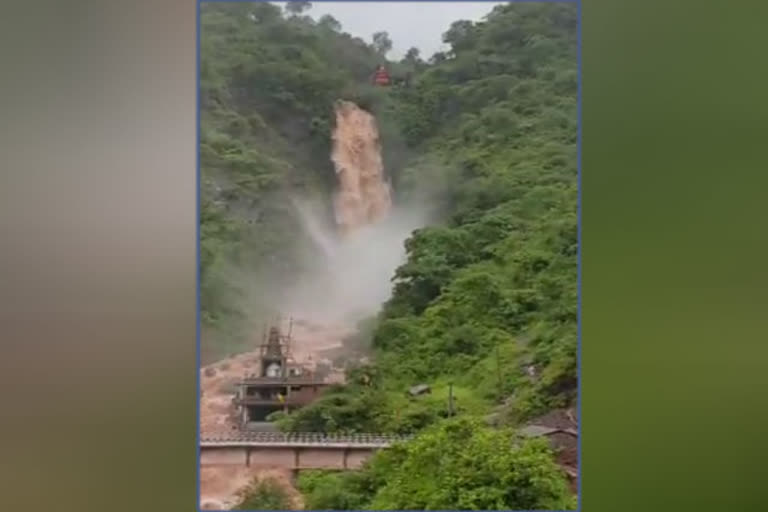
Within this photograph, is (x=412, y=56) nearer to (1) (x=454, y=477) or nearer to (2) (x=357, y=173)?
(2) (x=357, y=173)

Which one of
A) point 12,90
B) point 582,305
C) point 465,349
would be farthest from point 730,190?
point 12,90

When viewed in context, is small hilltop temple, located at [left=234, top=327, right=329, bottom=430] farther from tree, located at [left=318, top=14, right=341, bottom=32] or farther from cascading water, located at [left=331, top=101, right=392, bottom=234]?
tree, located at [left=318, top=14, right=341, bottom=32]

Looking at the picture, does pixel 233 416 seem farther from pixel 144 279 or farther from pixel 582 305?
pixel 582 305

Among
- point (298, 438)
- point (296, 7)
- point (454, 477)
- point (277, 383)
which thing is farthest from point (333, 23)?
point (454, 477)

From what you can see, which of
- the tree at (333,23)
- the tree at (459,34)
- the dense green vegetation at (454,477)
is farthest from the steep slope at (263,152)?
the dense green vegetation at (454,477)

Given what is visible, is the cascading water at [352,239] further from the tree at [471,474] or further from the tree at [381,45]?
the tree at [471,474]

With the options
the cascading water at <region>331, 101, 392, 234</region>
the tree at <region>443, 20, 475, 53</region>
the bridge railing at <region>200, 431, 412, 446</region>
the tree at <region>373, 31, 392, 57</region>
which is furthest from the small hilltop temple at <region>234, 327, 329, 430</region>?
the tree at <region>443, 20, 475, 53</region>
